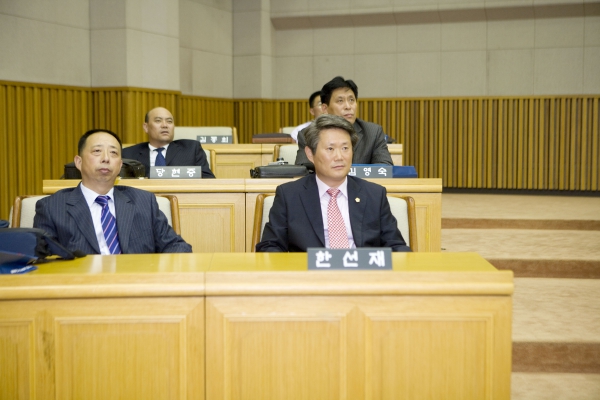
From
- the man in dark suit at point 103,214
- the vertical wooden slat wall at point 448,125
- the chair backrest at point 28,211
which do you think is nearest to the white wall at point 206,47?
the vertical wooden slat wall at point 448,125

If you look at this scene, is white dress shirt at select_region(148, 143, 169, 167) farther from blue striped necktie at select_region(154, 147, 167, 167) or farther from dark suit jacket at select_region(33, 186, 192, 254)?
dark suit jacket at select_region(33, 186, 192, 254)

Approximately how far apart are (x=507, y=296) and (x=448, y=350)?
199mm

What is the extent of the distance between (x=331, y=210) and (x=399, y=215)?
39 centimetres

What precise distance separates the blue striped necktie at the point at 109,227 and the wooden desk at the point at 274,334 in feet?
3.79

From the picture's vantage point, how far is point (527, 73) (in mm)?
9266

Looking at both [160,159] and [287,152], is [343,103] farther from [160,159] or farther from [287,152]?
[160,159]

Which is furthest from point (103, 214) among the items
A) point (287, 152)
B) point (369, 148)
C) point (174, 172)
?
point (287, 152)

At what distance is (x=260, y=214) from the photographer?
3.13 m

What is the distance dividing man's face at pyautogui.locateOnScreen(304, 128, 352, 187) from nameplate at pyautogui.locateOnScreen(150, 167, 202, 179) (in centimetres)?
132

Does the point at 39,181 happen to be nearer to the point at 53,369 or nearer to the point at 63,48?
the point at 63,48

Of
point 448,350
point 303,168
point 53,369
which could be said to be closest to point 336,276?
point 448,350

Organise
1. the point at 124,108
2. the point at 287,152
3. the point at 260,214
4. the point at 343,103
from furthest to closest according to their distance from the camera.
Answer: the point at 124,108, the point at 287,152, the point at 343,103, the point at 260,214

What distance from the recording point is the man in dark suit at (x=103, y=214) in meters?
2.80

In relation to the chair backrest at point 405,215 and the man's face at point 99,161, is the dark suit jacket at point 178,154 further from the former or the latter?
the chair backrest at point 405,215
